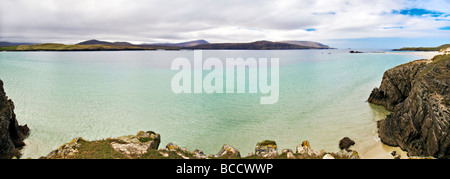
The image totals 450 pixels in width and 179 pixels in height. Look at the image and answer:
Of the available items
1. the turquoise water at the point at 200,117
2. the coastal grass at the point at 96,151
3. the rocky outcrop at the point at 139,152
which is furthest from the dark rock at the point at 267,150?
the coastal grass at the point at 96,151

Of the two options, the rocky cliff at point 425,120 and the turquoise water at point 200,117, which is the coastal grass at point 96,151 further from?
the rocky cliff at point 425,120

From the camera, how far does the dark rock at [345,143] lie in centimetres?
2259

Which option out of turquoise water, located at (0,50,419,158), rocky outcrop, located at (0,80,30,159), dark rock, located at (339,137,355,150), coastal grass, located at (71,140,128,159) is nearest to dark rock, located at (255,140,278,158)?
turquoise water, located at (0,50,419,158)

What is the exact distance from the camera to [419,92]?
74.3 feet

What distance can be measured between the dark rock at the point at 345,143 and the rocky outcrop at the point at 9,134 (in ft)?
102

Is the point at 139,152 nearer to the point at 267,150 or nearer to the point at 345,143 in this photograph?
the point at 267,150

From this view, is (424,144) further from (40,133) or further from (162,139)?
(40,133)

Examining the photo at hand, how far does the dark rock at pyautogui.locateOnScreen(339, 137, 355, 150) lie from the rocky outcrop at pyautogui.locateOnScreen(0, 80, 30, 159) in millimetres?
31127

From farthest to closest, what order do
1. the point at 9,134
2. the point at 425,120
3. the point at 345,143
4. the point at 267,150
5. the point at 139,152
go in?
the point at 345,143 → the point at 9,134 → the point at 425,120 → the point at 267,150 → the point at 139,152

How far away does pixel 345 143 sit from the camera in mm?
22797

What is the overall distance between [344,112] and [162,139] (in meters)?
27.1

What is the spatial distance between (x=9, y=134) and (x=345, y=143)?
3366cm

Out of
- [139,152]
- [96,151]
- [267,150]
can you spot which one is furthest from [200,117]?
[96,151]
